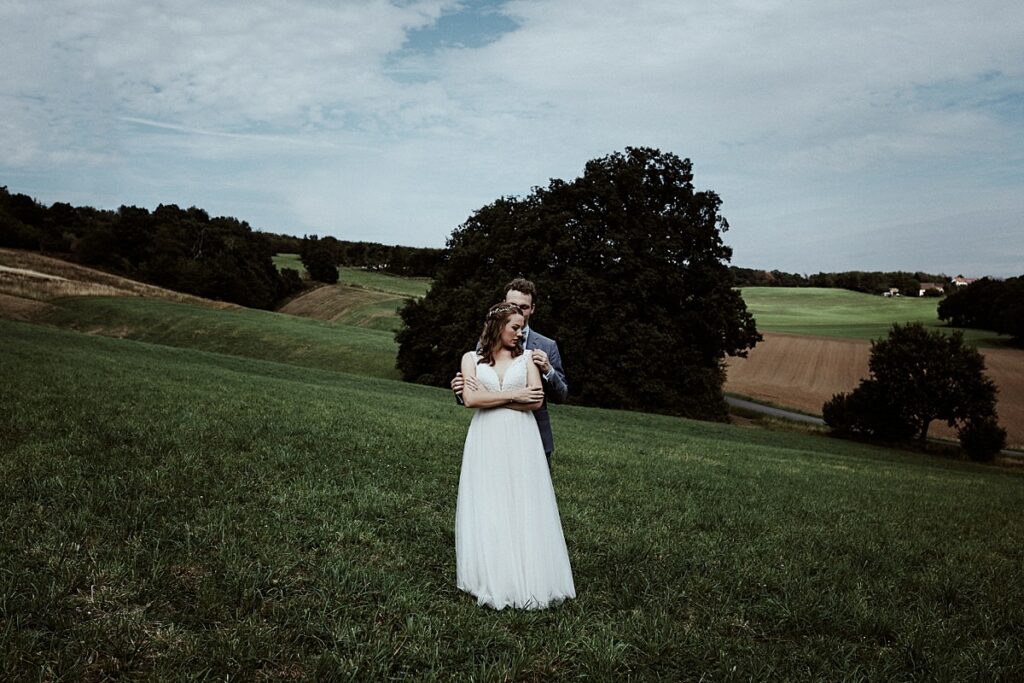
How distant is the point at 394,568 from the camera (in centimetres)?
584

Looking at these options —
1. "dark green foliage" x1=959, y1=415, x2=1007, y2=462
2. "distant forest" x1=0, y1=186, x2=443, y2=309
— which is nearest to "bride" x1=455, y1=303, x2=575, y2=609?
"dark green foliage" x1=959, y1=415, x2=1007, y2=462

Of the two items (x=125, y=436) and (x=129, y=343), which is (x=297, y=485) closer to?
(x=125, y=436)

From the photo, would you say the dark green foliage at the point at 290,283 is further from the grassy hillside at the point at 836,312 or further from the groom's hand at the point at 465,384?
the groom's hand at the point at 465,384

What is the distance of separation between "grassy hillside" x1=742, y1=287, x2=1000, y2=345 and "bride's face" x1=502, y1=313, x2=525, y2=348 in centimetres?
9639

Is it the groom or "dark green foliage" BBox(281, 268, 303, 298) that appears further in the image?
"dark green foliage" BBox(281, 268, 303, 298)

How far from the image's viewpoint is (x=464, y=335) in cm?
4009

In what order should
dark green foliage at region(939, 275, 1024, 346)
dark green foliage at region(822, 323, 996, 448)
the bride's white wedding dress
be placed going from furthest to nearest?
dark green foliage at region(939, 275, 1024, 346)
dark green foliage at region(822, 323, 996, 448)
the bride's white wedding dress

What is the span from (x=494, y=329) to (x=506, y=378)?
0.47m

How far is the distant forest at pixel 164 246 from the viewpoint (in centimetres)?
8575

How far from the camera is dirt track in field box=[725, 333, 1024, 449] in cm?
5428

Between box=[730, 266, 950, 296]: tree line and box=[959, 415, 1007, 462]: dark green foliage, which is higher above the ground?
box=[730, 266, 950, 296]: tree line

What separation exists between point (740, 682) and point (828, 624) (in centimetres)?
163

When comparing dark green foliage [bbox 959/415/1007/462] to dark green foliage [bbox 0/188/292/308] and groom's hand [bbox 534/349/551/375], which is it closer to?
groom's hand [bbox 534/349/551/375]

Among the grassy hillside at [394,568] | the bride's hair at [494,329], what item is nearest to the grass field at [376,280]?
the grassy hillside at [394,568]
